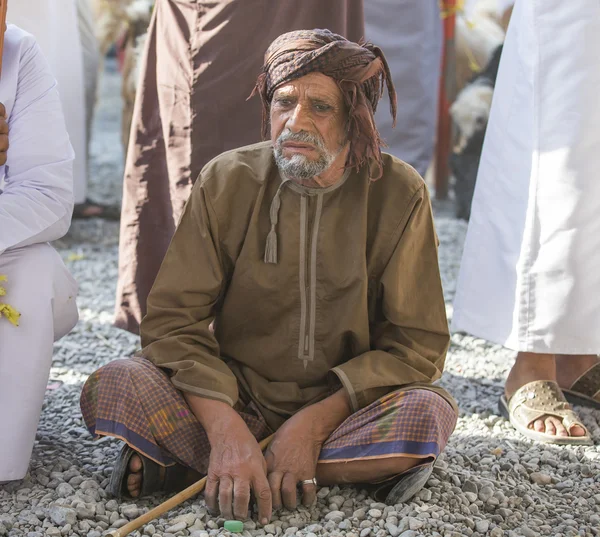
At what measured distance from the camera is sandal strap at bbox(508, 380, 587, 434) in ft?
10.4

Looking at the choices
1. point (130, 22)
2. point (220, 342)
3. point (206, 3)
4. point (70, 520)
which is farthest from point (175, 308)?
point (130, 22)

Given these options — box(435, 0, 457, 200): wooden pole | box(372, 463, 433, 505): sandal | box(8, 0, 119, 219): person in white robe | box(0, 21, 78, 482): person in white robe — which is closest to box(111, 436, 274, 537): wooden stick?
box(0, 21, 78, 482): person in white robe

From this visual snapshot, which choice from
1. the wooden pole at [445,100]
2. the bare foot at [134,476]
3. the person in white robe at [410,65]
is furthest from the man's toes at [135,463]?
the wooden pole at [445,100]

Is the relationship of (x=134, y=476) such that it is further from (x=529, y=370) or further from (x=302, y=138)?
(x=529, y=370)

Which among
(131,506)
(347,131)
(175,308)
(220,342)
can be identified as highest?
(347,131)

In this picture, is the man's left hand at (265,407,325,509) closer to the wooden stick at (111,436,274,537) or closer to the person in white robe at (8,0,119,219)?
the wooden stick at (111,436,274,537)

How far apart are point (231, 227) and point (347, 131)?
44 centimetres

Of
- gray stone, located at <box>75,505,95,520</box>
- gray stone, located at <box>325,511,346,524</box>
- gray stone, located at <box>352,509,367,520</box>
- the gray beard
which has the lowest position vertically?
gray stone, located at <box>352,509,367,520</box>

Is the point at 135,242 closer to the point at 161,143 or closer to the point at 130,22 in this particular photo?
the point at 161,143

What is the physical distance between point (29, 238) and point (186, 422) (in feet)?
2.29

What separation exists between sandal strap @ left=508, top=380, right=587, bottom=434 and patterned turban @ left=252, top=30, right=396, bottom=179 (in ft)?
3.53

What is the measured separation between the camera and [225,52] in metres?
3.19

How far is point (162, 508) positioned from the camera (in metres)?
2.38

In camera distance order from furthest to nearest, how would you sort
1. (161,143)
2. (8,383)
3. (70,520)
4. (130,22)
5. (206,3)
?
1. (130,22)
2. (161,143)
3. (206,3)
4. (8,383)
5. (70,520)
